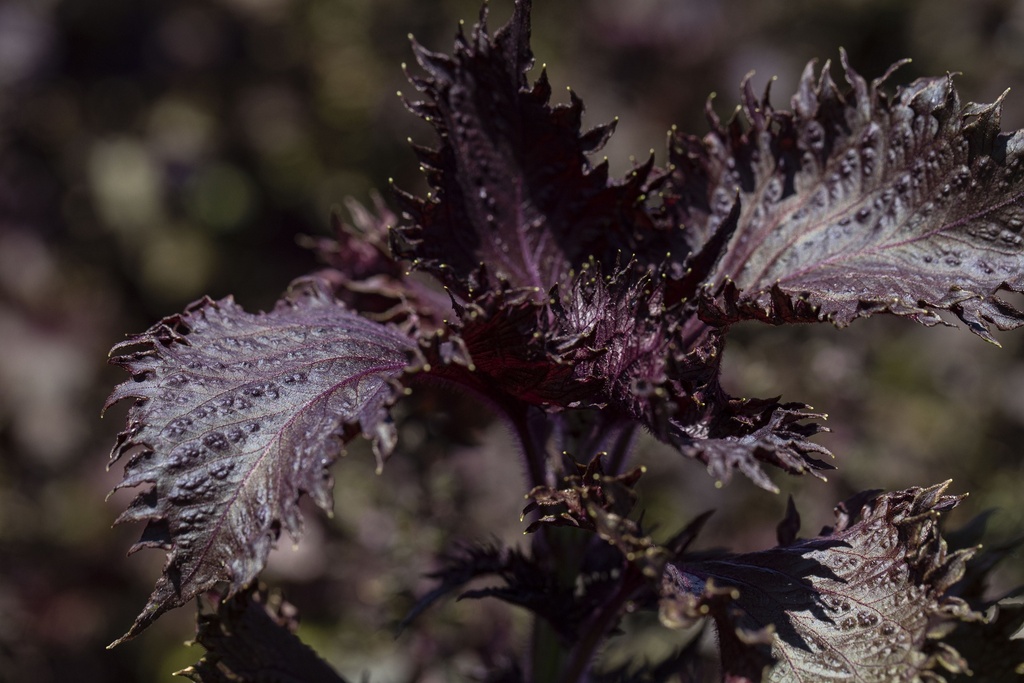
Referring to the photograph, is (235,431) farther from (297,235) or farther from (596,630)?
(297,235)

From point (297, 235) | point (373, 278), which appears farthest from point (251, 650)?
point (297, 235)

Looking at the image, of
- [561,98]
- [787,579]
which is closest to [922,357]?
[561,98]

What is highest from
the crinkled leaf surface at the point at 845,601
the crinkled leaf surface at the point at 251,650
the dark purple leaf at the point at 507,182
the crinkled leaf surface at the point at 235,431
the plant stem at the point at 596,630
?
the dark purple leaf at the point at 507,182

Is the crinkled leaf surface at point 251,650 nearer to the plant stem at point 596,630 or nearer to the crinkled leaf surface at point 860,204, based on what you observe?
the plant stem at point 596,630

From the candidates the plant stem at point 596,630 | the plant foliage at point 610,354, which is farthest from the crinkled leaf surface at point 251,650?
the plant stem at point 596,630

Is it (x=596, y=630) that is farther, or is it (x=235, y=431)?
(x=596, y=630)

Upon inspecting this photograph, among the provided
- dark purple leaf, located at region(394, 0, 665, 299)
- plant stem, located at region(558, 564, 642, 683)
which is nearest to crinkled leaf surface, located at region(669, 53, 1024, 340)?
dark purple leaf, located at region(394, 0, 665, 299)
